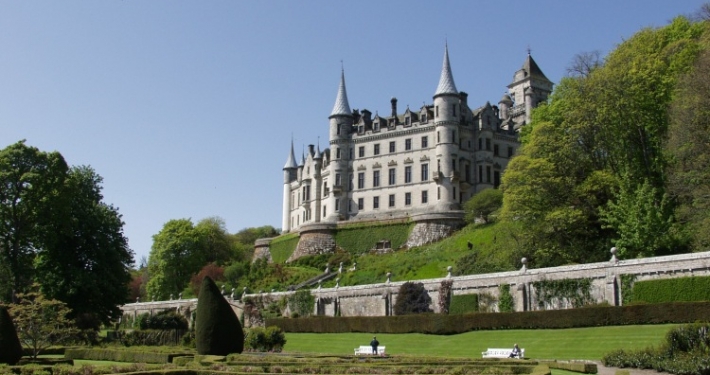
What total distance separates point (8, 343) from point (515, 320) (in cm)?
2027

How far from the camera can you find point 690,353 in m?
21.9

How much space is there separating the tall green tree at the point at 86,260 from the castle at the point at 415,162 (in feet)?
96.5

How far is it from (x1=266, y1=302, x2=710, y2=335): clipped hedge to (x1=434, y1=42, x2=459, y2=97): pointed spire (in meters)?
35.1

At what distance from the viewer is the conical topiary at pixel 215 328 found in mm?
27000

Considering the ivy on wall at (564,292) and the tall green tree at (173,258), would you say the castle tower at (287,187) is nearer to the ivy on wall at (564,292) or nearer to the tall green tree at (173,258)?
the tall green tree at (173,258)

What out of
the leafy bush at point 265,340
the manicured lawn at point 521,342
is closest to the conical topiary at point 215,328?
the leafy bush at point 265,340

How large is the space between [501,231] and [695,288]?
1873 centimetres

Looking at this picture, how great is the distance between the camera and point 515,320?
34.3 m

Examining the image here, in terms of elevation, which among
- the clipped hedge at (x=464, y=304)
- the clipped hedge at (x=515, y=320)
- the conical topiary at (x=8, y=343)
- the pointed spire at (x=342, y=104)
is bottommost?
the conical topiary at (x=8, y=343)

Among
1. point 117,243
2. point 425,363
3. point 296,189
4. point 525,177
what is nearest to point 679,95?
point 525,177

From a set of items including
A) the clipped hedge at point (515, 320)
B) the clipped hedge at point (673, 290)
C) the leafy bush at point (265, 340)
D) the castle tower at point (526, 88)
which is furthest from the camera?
the castle tower at point (526, 88)

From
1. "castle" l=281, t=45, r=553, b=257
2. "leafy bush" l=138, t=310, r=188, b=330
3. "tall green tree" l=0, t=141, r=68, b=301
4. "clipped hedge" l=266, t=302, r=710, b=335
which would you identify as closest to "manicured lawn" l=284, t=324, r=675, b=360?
"clipped hedge" l=266, t=302, r=710, b=335

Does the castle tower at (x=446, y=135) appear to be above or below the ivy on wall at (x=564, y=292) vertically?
above

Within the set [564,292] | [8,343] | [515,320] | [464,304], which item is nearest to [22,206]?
[8,343]
